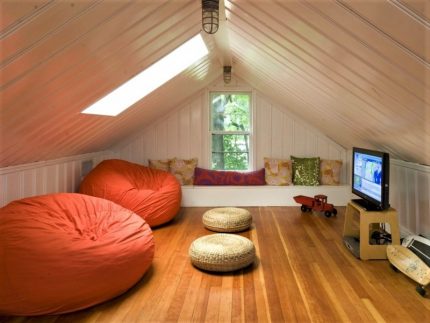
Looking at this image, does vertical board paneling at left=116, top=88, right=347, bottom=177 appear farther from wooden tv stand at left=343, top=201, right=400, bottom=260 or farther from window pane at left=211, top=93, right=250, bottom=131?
wooden tv stand at left=343, top=201, right=400, bottom=260

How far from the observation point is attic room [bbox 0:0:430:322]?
1847 mm

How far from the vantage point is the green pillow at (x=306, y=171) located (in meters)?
5.48

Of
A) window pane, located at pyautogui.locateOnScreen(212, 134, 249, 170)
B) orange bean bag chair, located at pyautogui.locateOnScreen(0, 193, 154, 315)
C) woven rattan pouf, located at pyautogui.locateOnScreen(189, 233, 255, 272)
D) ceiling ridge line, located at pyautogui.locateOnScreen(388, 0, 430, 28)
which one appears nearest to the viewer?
ceiling ridge line, located at pyautogui.locateOnScreen(388, 0, 430, 28)

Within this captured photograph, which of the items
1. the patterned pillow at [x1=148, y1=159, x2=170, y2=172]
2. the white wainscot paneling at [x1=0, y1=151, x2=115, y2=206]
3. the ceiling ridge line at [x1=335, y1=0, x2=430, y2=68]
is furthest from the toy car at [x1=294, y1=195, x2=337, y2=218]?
the ceiling ridge line at [x1=335, y1=0, x2=430, y2=68]

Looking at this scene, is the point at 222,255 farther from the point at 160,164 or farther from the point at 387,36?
the point at 160,164

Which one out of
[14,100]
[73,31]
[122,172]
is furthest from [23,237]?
[122,172]

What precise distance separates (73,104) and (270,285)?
86.1 inches

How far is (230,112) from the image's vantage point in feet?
19.5

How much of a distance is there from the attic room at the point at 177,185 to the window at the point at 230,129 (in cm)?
104

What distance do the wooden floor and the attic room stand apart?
1 centimetres

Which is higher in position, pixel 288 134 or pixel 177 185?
pixel 288 134

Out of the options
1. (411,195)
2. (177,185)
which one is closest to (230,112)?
(177,185)

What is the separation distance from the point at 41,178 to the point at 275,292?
275cm

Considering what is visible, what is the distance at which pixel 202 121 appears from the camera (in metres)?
5.87
